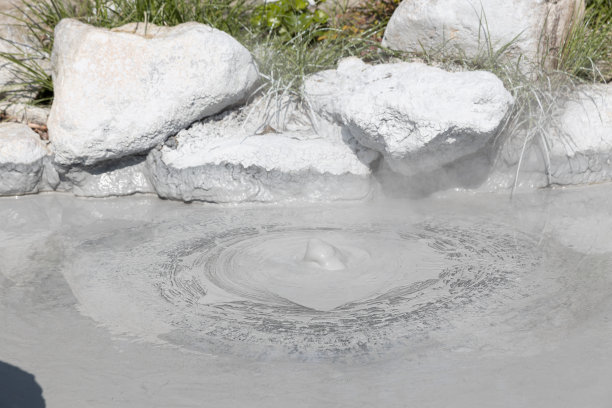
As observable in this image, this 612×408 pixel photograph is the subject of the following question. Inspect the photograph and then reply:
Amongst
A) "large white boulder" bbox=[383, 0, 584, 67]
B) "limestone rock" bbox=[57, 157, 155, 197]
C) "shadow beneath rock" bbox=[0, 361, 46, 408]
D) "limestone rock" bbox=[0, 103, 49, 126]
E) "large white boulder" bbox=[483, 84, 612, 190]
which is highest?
"large white boulder" bbox=[383, 0, 584, 67]

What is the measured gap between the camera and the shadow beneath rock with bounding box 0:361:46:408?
2393 mm

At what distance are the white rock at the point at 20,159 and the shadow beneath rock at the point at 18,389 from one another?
2456 millimetres

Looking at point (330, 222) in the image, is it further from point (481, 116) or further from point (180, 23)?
point (180, 23)

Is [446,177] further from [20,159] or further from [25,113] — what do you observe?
[25,113]

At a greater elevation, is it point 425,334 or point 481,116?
point 481,116

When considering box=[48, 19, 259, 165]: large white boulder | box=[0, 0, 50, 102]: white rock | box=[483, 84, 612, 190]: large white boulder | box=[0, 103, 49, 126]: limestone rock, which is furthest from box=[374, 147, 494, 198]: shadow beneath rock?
box=[0, 0, 50, 102]: white rock

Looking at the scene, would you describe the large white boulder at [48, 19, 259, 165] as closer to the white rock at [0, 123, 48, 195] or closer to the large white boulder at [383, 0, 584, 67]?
the white rock at [0, 123, 48, 195]

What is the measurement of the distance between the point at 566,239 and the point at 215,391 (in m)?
2.29

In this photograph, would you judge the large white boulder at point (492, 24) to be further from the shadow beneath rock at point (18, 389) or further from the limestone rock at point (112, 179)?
the shadow beneath rock at point (18, 389)

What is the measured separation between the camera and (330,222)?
166 inches

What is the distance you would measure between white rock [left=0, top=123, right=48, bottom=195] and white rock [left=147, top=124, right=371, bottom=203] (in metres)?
0.88

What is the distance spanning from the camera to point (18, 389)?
2480 mm

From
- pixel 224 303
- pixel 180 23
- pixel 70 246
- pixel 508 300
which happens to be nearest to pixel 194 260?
pixel 224 303

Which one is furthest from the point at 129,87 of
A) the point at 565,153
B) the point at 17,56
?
the point at 565,153
